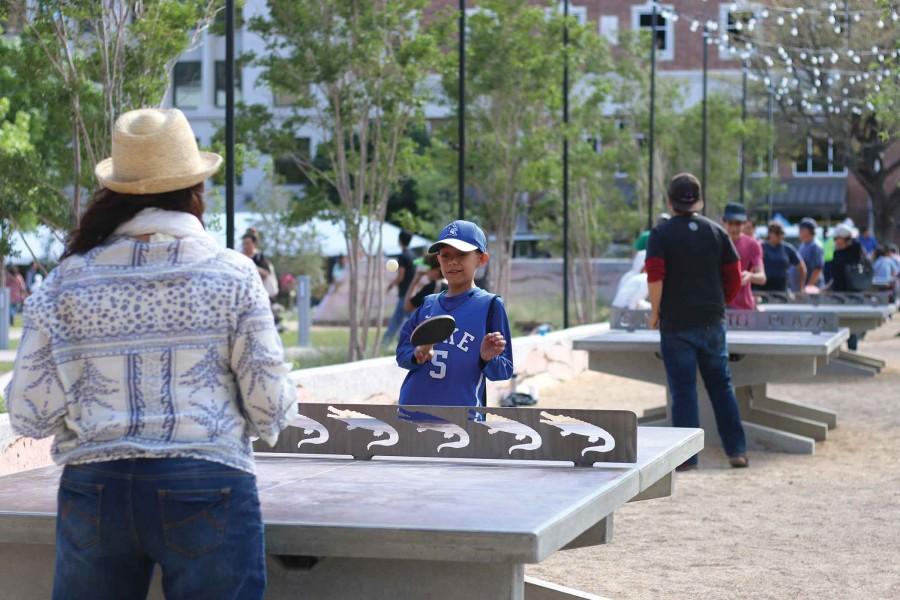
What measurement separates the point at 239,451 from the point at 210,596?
332 millimetres

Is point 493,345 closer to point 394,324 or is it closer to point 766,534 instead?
point 766,534

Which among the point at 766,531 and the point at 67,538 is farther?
the point at 766,531

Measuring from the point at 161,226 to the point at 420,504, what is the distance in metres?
1.05

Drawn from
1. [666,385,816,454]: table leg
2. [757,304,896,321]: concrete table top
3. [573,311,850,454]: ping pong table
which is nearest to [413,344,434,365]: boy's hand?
[573,311,850,454]: ping pong table

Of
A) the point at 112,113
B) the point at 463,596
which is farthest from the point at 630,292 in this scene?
the point at 463,596

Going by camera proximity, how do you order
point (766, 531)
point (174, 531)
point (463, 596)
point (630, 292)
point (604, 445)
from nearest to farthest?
point (174, 531) → point (463, 596) → point (604, 445) → point (766, 531) → point (630, 292)

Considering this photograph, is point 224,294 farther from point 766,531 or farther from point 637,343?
point 637,343

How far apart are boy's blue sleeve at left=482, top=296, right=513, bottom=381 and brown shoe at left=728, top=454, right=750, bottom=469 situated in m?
5.20

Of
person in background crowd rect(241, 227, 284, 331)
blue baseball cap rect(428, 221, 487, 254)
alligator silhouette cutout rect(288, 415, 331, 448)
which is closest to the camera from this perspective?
alligator silhouette cutout rect(288, 415, 331, 448)

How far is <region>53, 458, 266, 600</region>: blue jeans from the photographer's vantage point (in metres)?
3.64

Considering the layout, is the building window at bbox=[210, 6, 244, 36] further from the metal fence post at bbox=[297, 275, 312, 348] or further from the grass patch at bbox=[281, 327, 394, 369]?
the metal fence post at bbox=[297, 275, 312, 348]

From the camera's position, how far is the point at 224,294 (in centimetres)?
377

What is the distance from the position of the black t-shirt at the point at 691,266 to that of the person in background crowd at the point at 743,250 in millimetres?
2367

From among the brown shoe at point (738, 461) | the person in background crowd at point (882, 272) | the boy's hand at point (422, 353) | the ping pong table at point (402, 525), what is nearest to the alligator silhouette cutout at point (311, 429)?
the ping pong table at point (402, 525)
